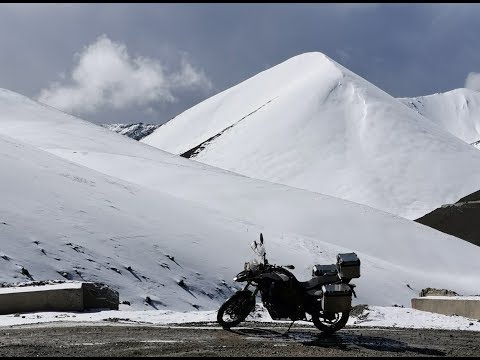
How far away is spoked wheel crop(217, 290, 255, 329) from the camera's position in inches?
425

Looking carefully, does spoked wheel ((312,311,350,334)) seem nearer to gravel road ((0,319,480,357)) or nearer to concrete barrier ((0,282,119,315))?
gravel road ((0,319,480,357))

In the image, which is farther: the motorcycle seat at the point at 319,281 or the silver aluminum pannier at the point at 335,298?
the motorcycle seat at the point at 319,281

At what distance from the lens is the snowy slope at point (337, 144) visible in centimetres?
7962

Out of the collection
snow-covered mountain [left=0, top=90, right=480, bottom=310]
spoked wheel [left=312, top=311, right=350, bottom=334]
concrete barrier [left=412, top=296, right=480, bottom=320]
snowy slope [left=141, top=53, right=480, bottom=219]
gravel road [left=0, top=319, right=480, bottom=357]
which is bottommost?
gravel road [left=0, top=319, right=480, bottom=357]

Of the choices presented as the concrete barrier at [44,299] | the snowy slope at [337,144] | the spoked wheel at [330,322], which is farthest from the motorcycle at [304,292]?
the snowy slope at [337,144]

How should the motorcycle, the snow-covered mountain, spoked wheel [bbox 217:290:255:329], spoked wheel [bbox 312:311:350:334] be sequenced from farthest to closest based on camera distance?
the snow-covered mountain, spoked wheel [bbox 217:290:255:329], spoked wheel [bbox 312:311:350:334], the motorcycle

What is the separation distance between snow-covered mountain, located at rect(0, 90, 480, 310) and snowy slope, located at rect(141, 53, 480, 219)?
31.6 meters

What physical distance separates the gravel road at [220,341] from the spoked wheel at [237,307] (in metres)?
0.22

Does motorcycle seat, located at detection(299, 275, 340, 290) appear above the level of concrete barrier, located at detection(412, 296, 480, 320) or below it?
above

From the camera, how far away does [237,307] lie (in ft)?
35.7

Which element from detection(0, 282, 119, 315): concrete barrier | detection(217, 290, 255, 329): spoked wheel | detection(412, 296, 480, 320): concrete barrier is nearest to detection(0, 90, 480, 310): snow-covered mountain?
detection(0, 282, 119, 315): concrete barrier

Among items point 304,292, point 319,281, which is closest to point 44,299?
point 304,292

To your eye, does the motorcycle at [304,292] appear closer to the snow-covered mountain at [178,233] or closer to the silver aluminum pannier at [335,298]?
the silver aluminum pannier at [335,298]

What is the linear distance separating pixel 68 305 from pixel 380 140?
8166 cm
